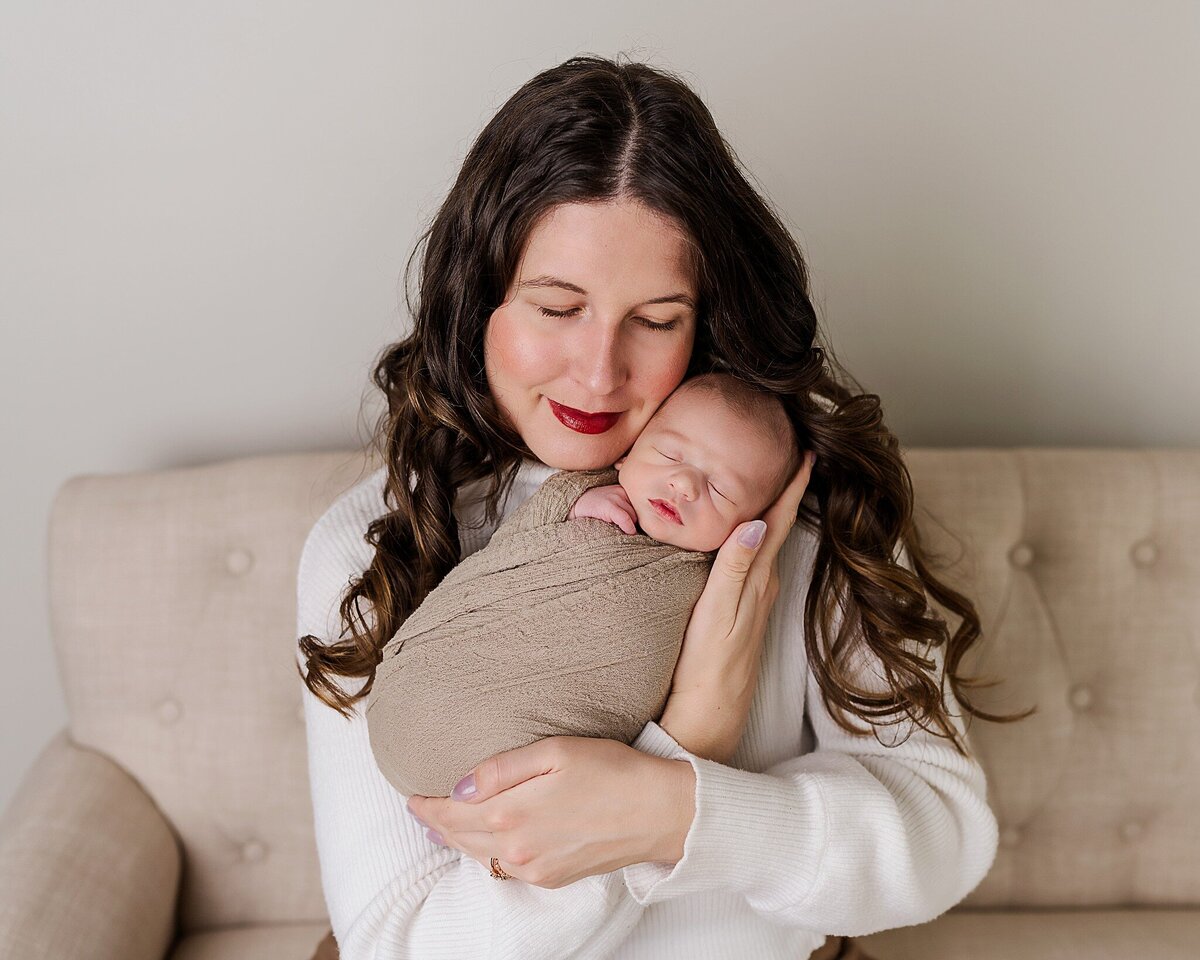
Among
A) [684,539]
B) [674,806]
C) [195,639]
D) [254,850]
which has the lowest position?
[254,850]

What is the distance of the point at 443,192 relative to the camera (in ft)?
5.67

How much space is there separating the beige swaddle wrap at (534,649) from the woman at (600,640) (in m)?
0.03

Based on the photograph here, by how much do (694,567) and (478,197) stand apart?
48cm

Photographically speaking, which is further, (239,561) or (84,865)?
(239,561)

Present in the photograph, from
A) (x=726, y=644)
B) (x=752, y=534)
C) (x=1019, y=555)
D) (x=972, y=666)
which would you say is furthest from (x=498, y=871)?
(x=1019, y=555)

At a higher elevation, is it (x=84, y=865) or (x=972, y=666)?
(x=972, y=666)

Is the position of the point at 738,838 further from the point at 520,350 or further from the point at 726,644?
the point at 520,350

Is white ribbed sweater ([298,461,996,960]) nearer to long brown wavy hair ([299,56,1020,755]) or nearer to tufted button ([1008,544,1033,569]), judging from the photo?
long brown wavy hair ([299,56,1020,755])

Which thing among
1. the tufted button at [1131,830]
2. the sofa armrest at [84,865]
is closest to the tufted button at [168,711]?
the sofa armrest at [84,865]

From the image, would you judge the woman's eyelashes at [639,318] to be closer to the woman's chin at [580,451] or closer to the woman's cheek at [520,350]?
the woman's cheek at [520,350]

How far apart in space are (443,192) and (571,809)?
3.39ft

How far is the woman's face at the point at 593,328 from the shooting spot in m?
1.14

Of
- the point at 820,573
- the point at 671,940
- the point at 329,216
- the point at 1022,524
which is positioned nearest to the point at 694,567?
the point at 820,573

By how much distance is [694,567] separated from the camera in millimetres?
1201
